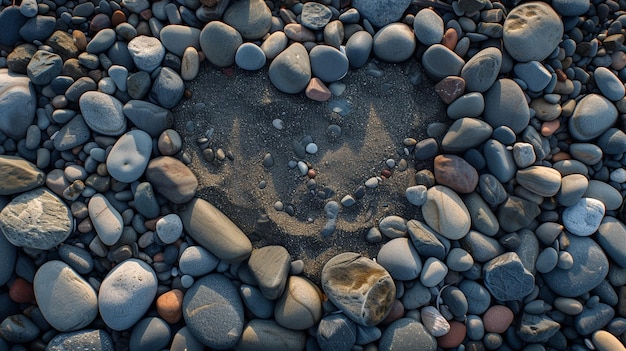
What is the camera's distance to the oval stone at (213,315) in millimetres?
2445

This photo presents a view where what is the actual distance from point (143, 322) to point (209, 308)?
1.20ft

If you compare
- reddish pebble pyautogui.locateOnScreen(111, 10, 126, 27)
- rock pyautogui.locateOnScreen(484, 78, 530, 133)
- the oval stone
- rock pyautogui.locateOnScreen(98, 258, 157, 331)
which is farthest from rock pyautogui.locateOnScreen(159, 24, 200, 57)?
rock pyautogui.locateOnScreen(484, 78, 530, 133)

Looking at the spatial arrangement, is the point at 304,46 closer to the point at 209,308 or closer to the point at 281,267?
the point at 281,267

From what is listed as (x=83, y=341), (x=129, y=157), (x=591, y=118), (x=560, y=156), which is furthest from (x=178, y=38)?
(x=591, y=118)

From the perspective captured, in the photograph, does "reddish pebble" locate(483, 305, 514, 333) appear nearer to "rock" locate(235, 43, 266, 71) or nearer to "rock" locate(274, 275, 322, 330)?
"rock" locate(274, 275, 322, 330)

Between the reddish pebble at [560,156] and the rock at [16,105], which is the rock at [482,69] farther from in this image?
the rock at [16,105]

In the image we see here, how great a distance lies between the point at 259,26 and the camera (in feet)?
8.72

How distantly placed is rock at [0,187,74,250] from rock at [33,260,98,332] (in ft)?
0.47

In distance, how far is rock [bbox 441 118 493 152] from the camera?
2.59 m

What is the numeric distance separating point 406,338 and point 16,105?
8.05ft

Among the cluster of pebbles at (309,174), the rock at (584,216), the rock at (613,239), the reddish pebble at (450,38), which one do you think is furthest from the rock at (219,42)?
the rock at (613,239)

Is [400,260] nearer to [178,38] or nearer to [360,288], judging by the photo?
[360,288]

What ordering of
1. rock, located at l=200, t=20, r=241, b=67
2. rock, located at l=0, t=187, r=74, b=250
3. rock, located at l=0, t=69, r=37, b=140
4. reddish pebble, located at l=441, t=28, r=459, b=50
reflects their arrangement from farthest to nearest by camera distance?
reddish pebble, located at l=441, t=28, r=459, b=50, rock, located at l=200, t=20, r=241, b=67, rock, located at l=0, t=69, r=37, b=140, rock, located at l=0, t=187, r=74, b=250

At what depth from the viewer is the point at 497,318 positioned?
2578 millimetres
